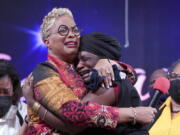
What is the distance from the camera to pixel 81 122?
1.52m

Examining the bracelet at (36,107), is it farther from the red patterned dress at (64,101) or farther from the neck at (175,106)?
the neck at (175,106)

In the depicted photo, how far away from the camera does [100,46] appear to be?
174 cm

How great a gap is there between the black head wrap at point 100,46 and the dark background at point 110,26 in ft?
5.78

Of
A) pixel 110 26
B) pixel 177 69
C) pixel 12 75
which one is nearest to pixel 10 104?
pixel 12 75

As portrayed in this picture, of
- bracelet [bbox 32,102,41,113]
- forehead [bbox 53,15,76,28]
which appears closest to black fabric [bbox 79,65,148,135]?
bracelet [bbox 32,102,41,113]

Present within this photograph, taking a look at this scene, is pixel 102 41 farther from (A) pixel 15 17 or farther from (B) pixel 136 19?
(B) pixel 136 19

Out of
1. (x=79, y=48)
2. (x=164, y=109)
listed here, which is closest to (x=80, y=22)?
(x=164, y=109)

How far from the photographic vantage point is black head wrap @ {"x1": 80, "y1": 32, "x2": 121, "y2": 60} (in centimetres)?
173

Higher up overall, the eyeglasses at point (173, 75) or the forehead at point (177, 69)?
the forehead at point (177, 69)

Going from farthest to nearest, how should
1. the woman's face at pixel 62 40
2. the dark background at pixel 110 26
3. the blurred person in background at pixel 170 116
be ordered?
the dark background at pixel 110 26 → the blurred person in background at pixel 170 116 → the woman's face at pixel 62 40

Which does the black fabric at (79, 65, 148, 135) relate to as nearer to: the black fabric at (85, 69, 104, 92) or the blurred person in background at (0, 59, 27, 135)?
the black fabric at (85, 69, 104, 92)

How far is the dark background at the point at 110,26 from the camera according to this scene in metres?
3.45

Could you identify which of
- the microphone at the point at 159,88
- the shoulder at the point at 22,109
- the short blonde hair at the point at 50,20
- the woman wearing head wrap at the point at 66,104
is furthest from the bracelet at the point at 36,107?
the microphone at the point at 159,88

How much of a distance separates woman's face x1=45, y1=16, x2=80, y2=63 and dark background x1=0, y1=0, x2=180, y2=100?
1.75m
